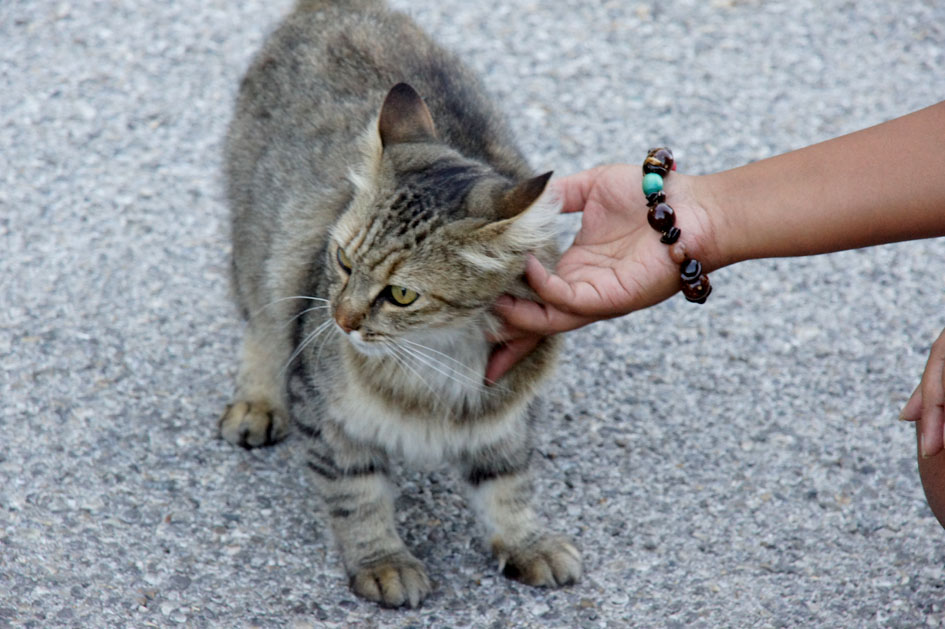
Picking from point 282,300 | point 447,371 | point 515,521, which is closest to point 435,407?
point 447,371

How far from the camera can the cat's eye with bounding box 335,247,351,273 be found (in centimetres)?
269

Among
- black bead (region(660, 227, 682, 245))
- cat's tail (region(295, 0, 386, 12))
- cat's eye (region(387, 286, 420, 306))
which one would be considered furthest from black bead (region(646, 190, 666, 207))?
cat's tail (region(295, 0, 386, 12))

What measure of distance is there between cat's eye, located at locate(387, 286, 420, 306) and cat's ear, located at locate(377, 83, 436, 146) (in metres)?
0.44

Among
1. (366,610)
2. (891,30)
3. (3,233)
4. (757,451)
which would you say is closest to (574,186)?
(757,451)

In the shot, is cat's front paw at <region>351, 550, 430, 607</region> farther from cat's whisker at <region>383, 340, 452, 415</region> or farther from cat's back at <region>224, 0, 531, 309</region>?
cat's back at <region>224, 0, 531, 309</region>

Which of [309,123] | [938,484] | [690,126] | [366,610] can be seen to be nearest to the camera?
[938,484]

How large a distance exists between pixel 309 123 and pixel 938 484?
7.11ft

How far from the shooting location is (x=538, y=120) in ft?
16.4

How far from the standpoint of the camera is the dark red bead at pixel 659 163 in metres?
2.87

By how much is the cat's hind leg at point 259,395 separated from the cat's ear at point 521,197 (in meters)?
1.12

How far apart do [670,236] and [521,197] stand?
0.54 m

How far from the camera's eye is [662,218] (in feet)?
9.02

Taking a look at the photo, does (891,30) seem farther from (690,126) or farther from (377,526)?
(377,526)

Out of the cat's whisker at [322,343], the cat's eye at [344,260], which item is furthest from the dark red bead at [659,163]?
the cat's whisker at [322,343]
